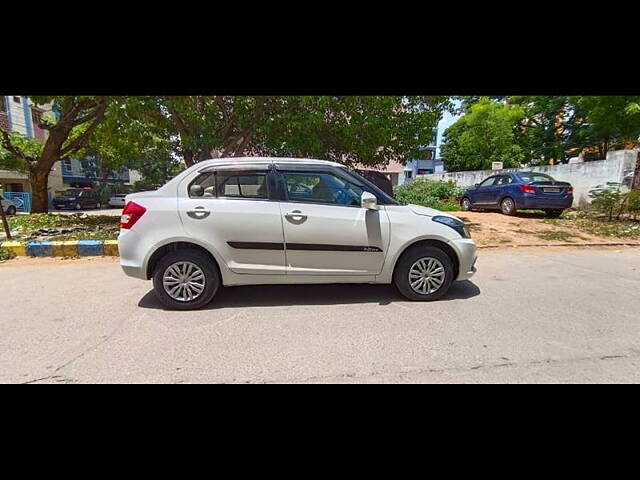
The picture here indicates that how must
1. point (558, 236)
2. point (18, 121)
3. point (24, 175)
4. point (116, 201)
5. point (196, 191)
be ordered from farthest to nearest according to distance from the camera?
point (116, 201) → point (24, 175) → point (18, 121) → point (558, 236) → point (196, 191)

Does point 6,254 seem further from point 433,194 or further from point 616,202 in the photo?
point 616,202

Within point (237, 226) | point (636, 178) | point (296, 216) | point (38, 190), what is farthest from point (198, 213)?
point (636, 178)

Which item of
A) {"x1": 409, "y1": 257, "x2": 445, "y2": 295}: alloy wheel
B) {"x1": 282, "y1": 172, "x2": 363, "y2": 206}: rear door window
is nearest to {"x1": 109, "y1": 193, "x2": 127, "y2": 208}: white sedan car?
{"x1": 282, "y1": 172, "x2": 363, "y2": 206}: rear door window

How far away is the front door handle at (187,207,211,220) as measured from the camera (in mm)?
3775

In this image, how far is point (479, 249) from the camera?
7.05 meters

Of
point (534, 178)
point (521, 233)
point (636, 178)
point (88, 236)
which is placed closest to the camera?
point (88, 236)

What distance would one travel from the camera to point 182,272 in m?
3.84

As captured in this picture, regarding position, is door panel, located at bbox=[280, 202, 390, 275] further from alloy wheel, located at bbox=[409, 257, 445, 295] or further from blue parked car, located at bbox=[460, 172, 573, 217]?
blue parked car, located at bbox=[460, 172, 573, 217]

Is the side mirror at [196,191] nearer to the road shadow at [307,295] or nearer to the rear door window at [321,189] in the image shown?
the rear door window at [321,189]

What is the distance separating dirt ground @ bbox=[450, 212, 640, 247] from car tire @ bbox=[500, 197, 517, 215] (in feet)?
1.13

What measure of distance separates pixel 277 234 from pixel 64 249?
5.22 meters

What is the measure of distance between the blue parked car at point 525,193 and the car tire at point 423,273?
24.4ft
